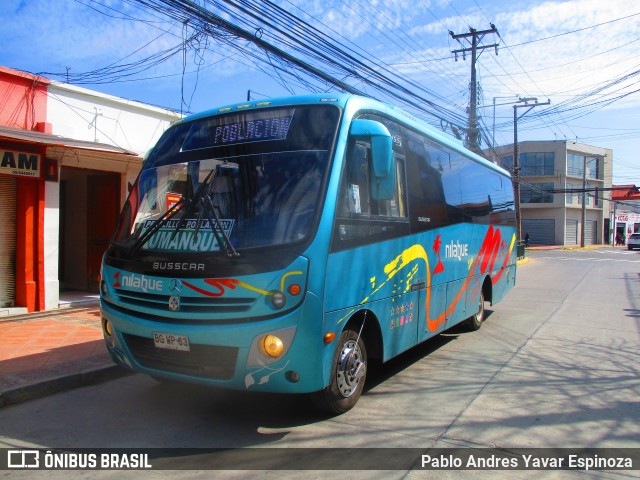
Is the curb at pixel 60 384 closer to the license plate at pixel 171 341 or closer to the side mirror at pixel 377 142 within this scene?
the license plate at pixel 171 341

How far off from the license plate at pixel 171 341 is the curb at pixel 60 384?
6.55 feet

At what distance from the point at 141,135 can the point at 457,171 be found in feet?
23.4

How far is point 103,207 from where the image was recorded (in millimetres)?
11773

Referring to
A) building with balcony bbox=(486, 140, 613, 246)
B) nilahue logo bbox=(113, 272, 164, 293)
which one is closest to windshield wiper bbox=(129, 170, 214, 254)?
nilahue logo bbox=(113, 272, 164, 293)

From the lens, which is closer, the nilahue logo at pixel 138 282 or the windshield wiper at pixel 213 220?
the windshield wiper at pixel 213 220

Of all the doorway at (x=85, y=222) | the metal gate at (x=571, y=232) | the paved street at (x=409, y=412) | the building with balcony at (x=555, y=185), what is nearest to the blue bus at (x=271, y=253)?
the paved street at (x=409, y=412)

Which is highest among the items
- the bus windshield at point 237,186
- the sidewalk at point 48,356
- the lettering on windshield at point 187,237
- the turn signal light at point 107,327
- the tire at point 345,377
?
the bus windshield at point 237,186

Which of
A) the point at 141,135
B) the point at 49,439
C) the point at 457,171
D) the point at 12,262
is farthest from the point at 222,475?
the point at 141,135

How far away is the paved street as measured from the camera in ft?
13.6

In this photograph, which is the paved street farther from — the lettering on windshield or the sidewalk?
the lettering on windshield

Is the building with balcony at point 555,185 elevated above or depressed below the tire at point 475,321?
above

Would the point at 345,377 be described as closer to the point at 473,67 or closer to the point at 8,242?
the point at 8,242

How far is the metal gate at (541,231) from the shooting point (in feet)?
176

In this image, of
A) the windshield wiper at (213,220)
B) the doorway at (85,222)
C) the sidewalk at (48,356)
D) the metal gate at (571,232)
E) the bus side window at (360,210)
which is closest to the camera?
the windshield wiper at (213,220)
